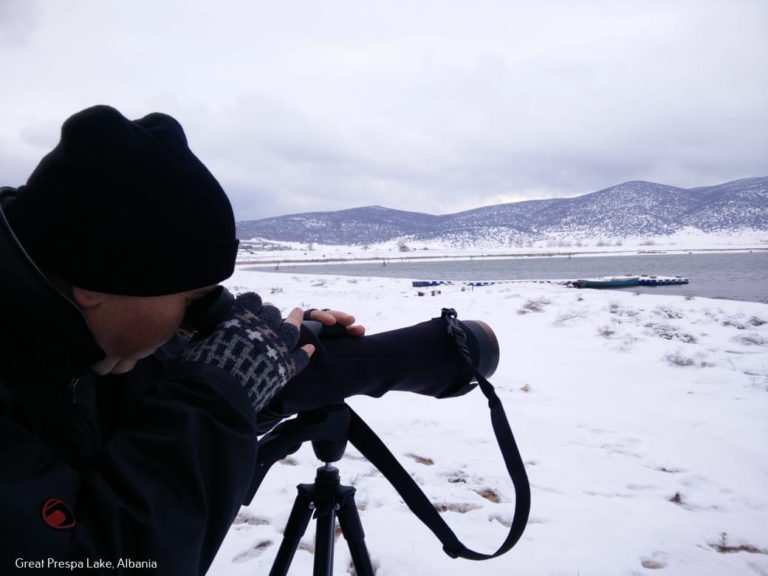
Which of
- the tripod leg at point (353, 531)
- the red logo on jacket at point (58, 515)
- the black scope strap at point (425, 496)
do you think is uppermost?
the red logo on jacket at point (58, 515)

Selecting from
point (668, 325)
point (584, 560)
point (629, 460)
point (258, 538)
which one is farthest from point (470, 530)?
point (668, 325)

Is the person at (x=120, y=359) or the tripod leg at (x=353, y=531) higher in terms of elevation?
the person at (x=120, y=359)

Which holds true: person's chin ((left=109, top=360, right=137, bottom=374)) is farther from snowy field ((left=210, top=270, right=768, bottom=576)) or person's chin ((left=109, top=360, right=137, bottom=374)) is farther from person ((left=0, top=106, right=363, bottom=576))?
snowy field ((left=210, top=270, right=768, bottom=576))

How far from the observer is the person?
0.57m

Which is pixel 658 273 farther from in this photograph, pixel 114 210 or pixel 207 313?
pixel 114 210

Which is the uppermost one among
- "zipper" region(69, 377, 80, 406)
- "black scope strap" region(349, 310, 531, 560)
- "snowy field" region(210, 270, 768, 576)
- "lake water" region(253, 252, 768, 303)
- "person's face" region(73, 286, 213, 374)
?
"person's face" region(73, 286, 213, 374)

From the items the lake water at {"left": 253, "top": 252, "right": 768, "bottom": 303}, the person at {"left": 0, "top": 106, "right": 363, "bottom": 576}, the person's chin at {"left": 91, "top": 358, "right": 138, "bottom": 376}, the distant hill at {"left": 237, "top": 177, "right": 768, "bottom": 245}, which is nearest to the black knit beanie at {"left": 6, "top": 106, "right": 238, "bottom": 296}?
the person at {"left": 0, "top": 106, "right": 363, "bottom": 576}

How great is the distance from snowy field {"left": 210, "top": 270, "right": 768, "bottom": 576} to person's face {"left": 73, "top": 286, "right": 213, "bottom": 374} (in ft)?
4.42

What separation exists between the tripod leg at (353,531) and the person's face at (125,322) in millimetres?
631

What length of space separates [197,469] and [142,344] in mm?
220

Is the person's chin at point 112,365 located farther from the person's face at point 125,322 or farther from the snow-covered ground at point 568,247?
the snow-covered ground at point 568,247

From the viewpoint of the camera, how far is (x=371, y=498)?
2301mm

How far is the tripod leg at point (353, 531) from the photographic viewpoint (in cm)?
117

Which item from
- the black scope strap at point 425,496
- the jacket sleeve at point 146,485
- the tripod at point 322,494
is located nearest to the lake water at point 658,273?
the black scope strap at point 425,496
